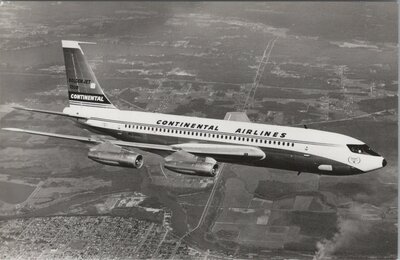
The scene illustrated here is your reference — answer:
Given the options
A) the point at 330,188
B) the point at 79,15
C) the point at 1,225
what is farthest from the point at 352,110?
the point at 79,15

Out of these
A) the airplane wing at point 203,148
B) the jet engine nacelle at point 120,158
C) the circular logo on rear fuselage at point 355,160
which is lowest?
the jet engine nacelle at point 120,158

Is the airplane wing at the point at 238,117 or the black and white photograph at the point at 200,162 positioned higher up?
the airplane wing at the point at 238,117

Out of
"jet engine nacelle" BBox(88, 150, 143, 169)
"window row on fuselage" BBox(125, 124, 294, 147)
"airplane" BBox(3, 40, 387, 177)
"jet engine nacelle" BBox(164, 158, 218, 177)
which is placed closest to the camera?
"airplane" BBox(3, 40, 387, 177)

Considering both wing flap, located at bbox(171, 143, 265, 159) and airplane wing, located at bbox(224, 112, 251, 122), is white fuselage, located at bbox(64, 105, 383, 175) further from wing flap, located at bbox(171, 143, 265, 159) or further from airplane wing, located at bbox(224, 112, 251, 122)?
airplane wing, located at bbox(224, 112, 251, 122)

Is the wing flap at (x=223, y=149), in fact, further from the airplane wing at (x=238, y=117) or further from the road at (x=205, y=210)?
the road at (x=205, y=210)

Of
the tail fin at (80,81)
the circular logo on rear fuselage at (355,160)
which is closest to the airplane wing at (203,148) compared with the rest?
the tail fin at (80,81)

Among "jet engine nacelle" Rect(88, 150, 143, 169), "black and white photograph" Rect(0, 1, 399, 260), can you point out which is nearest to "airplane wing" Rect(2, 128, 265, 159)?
"black and white photograph" Rect(0, 1, 399, 260)

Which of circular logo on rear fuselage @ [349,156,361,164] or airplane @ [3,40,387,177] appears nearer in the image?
circular logo on rear fuselage @ [349,156,361,164]
